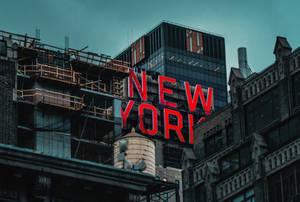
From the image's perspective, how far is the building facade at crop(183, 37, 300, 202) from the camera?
60.9 meters

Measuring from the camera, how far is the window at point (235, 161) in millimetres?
65375

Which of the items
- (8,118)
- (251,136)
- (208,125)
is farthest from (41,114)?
(251,136)

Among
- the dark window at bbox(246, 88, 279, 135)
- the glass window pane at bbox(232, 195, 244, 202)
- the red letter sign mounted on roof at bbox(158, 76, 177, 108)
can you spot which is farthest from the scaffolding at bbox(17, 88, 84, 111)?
the red letter sign mounted on roof at bbox(158, 76, 177, 108)

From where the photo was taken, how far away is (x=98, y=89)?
102500 mm

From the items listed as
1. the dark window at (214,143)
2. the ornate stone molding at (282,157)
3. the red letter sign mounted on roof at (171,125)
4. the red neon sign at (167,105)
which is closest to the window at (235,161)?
the dark window at (214,143)

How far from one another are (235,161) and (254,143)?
3432 millimetres

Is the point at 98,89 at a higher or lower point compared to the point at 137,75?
lower

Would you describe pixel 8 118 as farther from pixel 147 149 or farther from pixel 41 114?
pixel 147 149

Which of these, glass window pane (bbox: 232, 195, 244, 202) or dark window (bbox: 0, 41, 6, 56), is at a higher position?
dark window (bbox: 0, 41, 6, 56)

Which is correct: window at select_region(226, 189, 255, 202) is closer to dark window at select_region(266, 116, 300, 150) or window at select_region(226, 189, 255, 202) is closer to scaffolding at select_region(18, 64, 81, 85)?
dark window at select_region(266, 116, 300, 150)

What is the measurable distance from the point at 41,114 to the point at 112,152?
9.60 m

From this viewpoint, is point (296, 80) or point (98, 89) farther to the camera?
point (98, 89)

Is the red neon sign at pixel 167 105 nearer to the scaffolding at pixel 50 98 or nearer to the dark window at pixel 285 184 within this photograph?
the scaffolding at pixel 50 98

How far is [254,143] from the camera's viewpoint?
6378 centimetres
